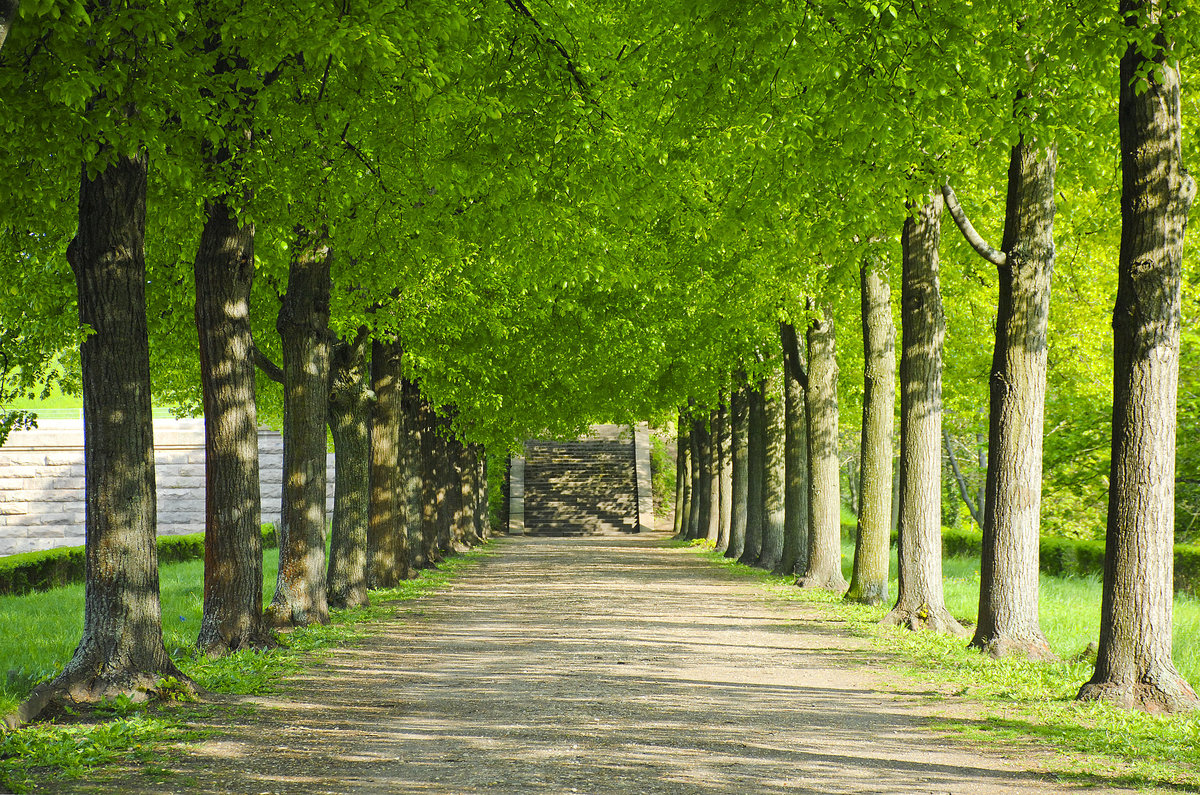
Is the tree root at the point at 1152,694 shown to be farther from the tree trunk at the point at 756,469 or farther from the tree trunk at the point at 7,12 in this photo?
the tree trunk at the point at 756,469

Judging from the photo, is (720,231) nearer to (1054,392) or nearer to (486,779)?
(486,779)

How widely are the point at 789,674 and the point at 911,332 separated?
5484 mm

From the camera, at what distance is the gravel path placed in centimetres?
671

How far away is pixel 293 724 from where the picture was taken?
28.0 feet

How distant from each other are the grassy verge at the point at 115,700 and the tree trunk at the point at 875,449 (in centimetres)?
725

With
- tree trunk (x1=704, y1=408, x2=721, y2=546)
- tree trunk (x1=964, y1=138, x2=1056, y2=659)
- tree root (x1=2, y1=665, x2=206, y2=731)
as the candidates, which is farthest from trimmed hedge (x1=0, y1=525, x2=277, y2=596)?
tree trunk (x1=704, y1=408, x2=721, y2=546)

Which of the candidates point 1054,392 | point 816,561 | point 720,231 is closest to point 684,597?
point 816,561

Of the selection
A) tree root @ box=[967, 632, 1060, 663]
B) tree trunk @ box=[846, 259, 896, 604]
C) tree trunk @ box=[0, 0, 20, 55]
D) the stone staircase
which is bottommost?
the stone staircase

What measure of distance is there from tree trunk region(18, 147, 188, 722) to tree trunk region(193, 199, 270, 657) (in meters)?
2.22

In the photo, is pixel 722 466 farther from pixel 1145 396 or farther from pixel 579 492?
pixel 1145 396

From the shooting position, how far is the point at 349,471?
17266mm

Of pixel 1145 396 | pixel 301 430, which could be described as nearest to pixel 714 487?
pixel 301 430

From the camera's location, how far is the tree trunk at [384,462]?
20.1 meters

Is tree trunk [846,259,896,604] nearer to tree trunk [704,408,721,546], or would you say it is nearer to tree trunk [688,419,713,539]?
tree trunk [704,408,721,546]
